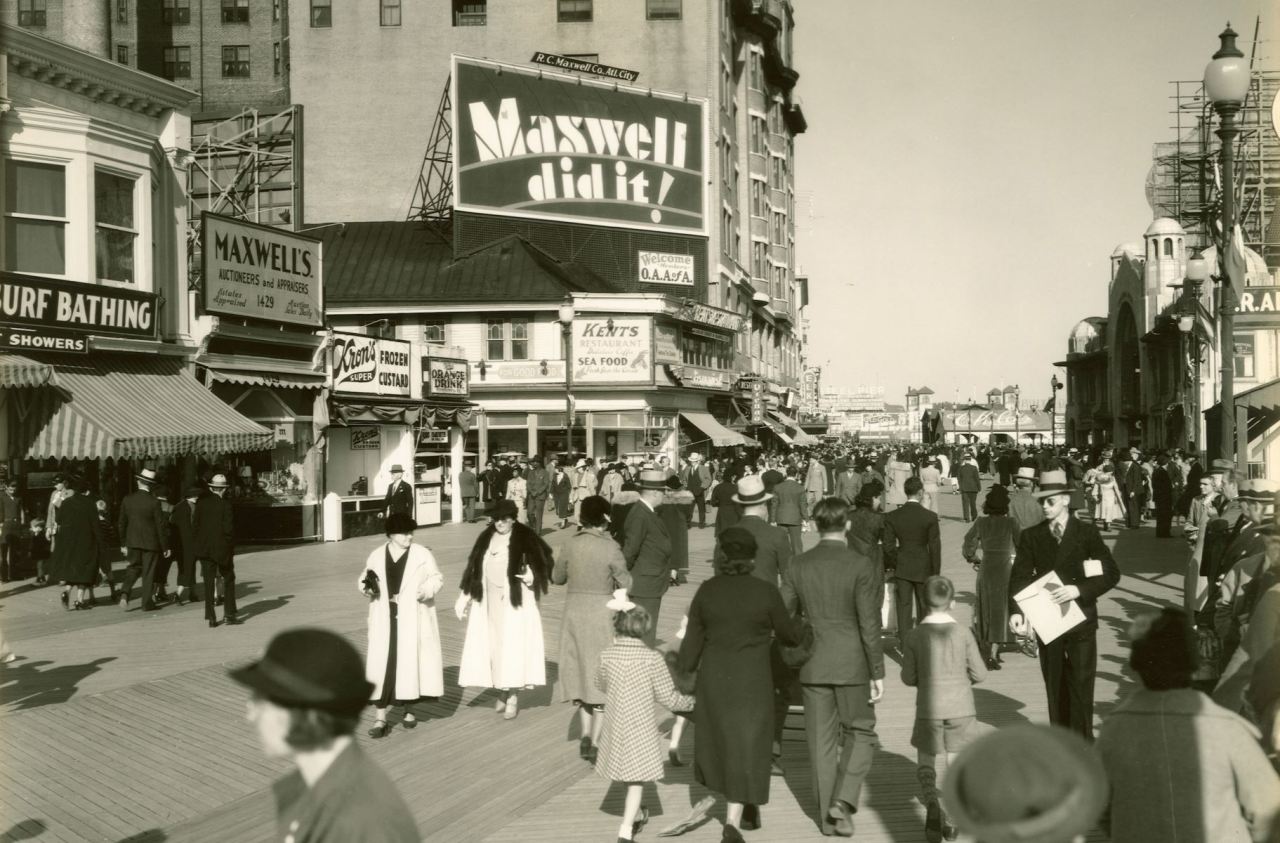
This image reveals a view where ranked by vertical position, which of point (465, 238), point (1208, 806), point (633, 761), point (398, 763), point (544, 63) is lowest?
point (398, 763)

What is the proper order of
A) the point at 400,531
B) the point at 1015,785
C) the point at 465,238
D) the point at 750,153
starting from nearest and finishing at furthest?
the point at 1015,785 < the point at 400,531 < the point at 465,238 < the point at 750,153

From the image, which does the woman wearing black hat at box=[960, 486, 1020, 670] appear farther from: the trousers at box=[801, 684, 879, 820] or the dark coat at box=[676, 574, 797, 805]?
the dark coat at box=[676, 574, 797, 805]

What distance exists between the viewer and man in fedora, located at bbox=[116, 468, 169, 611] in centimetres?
1539

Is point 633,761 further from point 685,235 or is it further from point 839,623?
point 685,235

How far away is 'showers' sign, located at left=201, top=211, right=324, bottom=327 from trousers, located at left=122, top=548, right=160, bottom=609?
22.1ft

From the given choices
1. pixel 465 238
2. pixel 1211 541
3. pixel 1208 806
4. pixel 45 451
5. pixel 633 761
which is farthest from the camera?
pixel 465 238

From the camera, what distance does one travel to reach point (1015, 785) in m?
2.22

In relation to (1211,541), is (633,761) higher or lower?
lower

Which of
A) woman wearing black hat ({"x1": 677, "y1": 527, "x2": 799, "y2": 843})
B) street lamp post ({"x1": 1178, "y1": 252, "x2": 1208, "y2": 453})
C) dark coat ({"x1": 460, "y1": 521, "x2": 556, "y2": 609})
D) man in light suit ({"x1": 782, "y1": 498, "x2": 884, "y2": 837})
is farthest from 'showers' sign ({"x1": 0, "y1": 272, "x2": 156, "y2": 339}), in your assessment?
street lamp post ({"x1": 1178, "y1": 252, "x2": 1208, "y2": 453})

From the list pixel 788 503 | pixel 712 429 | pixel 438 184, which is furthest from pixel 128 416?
pixel 438 184

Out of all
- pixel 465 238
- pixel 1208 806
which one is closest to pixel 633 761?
pixel 1208 806

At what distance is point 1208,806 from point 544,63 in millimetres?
47611

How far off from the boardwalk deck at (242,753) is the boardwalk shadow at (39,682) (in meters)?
0.02

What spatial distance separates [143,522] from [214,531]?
2000 millimetres
